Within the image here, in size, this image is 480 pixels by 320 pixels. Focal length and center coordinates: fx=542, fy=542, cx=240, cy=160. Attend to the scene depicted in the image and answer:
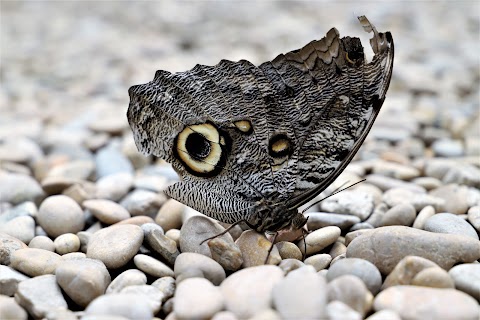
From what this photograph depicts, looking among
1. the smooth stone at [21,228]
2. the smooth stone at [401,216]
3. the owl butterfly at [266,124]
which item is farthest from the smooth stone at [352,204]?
the smooth stone at [21,228]

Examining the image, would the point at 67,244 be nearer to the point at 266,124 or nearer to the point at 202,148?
the point at 202,148

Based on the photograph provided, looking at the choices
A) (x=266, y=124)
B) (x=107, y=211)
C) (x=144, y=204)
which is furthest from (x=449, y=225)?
(x=107, y=211)

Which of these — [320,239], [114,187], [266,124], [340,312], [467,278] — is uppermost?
[114,187]

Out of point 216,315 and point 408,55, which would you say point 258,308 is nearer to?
point 216,315

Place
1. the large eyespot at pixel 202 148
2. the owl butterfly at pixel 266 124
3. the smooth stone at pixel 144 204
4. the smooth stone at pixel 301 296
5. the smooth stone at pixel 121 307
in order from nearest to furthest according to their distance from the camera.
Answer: the smooth stone at pixel 301 296, the smooth stone at pixel 121 307, the owl butterfly at pixel 266 124, the large eyespot at pixel 202 148, the smooth stone at pixel 144 204

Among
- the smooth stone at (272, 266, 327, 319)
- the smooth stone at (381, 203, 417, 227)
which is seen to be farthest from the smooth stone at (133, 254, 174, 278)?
the smooth stone at (381, 203, 417, 227)

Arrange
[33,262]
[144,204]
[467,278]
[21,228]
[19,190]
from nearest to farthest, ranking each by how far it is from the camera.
→ [467,278] < [33,262] < [21,228] < [144,204] < [19,190]

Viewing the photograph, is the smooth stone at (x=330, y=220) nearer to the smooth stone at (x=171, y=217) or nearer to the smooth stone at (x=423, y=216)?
the smooth stone at (x=423, y=216)
